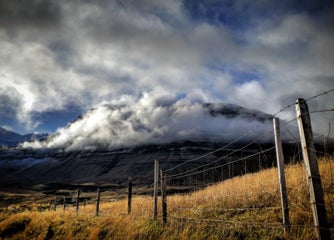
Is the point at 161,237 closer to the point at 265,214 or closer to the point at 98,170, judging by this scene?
the point at 265,214

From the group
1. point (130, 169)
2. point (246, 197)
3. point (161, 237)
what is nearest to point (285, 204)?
point (161, 237)

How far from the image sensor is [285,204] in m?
5.43

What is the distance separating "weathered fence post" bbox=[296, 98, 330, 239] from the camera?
12.1ft

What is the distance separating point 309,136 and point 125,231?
545 centimetres

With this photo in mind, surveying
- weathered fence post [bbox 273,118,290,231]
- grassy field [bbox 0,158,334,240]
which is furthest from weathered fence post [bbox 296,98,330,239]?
weathered fence post [bbox 273,118,290,231]

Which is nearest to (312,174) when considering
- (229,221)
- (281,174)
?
(281,174)

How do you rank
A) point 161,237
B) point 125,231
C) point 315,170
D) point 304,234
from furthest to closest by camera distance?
1. point 125,231
2. point 161,237
3. point 304,234
4. point 315,170

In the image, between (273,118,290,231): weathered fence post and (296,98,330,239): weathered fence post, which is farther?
(273,118,290,231): weathered fence post

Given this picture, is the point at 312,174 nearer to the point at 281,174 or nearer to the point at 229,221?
the point at 281,174

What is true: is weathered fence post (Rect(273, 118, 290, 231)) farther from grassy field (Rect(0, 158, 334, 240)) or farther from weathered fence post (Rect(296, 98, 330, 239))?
weathered fence post (Rect(296, 98, 330, 239))

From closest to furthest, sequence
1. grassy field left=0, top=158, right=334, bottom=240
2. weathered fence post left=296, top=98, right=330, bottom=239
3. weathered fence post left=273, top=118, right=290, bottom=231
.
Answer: weathered fence post left=296, top=98, right=330, bottom=239
weathered fence post left=273, top=118, right=290, bottom=231
grassy field left=0, top=158, right=334, bottom=240

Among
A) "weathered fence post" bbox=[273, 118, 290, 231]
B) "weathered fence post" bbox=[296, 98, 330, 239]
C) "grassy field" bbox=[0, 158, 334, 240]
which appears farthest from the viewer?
"grassy field" bbox=[0, 158, 334, 240]

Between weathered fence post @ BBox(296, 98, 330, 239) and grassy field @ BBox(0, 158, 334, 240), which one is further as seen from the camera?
grassy field @ BBox(0, 158, 334, 240)

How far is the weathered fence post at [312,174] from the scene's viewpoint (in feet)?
12.1
